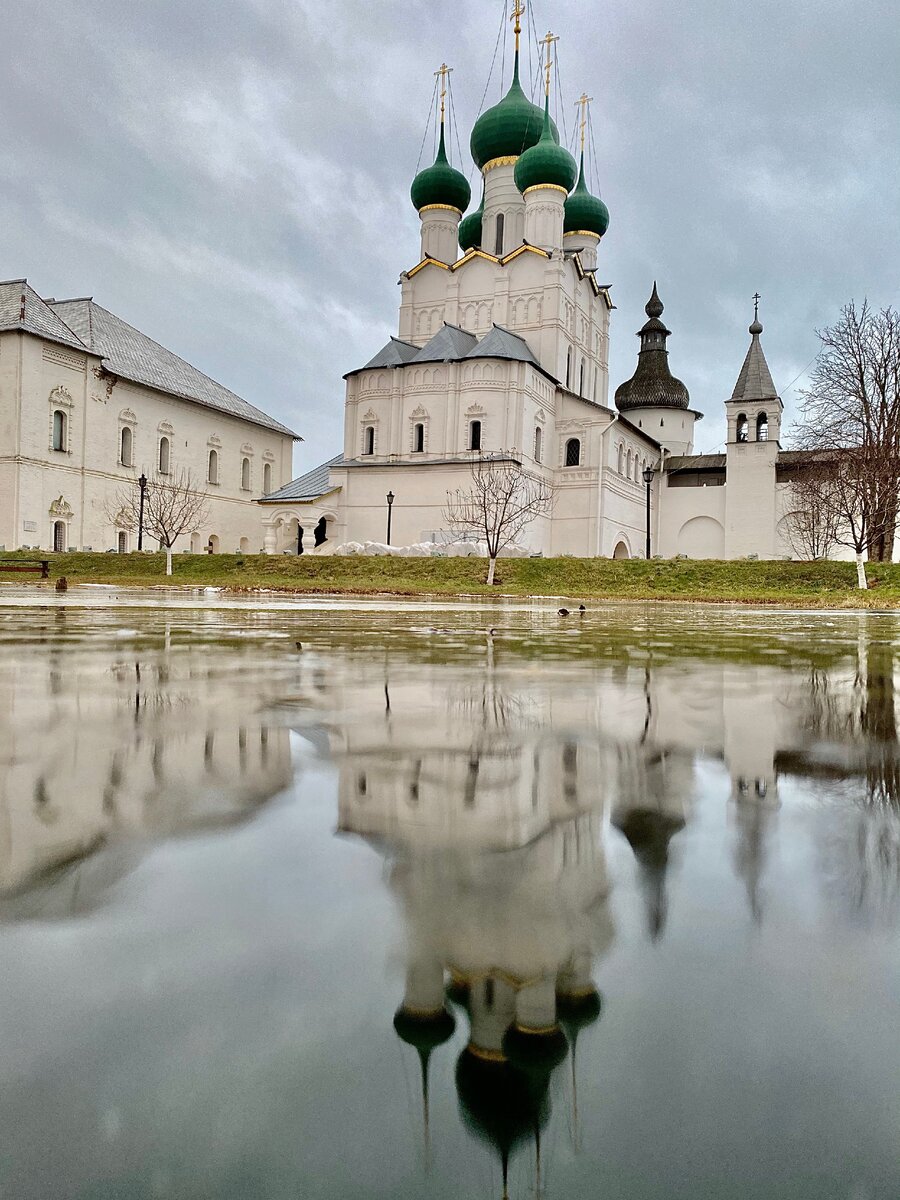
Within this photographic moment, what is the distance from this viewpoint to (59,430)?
44719 millimetres

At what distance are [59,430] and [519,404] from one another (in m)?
25.1

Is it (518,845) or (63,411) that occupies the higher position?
(63,411)

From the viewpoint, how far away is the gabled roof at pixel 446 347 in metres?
44.0

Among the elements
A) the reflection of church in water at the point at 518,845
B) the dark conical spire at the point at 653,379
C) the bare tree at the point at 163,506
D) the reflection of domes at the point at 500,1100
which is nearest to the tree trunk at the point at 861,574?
the reflection of church in water at the point at 518,845

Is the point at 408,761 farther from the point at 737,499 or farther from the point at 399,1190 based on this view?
the point at 737,499

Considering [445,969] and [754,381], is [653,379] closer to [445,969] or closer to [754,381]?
[754,381]

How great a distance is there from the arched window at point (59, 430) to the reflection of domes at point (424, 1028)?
48775mm

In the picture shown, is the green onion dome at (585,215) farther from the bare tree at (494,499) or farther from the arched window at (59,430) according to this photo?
the arched window at (59,430)

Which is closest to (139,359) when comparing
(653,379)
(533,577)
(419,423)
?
(419,423)

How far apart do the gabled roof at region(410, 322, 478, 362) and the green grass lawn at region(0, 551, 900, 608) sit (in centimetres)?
1635

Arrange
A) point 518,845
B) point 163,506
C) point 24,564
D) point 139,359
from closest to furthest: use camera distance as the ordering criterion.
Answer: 1. point 518,845
2. point 24,564
3. point 163,506
4. point 139,359

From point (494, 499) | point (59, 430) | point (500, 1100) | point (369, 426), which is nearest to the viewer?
point (500, 1100)

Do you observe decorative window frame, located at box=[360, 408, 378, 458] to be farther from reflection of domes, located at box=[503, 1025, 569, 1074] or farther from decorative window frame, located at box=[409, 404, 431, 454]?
reflection of domes, located at box=[503, 1025, 569, 1074]

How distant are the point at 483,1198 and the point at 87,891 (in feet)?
3.40
